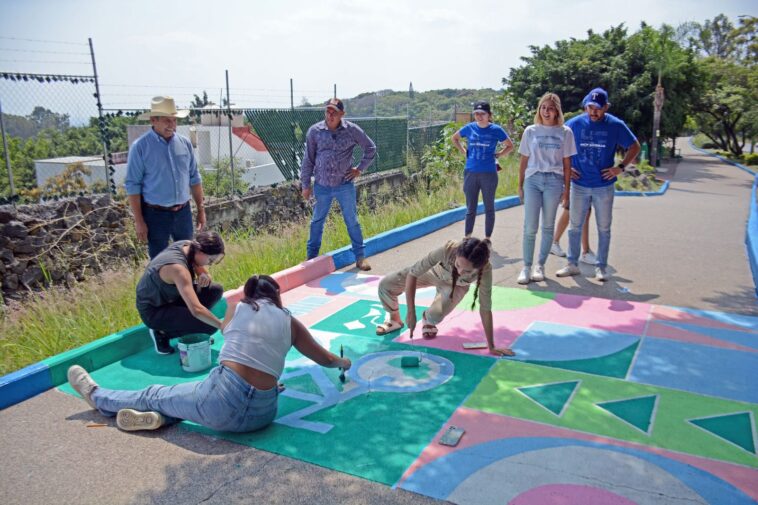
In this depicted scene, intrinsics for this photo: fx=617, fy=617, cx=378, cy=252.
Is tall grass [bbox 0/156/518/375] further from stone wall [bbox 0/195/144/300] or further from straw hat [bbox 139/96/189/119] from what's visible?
straw hat [bbox 139/96/189/119]

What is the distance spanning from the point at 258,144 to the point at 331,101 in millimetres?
10855

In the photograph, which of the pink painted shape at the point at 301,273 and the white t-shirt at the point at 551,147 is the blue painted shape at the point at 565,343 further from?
the pink painted shape at the point at 301,273

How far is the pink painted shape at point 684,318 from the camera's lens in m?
5.80

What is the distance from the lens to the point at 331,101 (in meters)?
7.37

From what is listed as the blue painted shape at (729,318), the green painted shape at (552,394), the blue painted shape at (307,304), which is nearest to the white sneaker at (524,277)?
the blue painted shape at (729,318)

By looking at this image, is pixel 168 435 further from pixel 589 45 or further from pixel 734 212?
pixel 589 45

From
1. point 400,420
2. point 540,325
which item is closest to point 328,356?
point 400,420

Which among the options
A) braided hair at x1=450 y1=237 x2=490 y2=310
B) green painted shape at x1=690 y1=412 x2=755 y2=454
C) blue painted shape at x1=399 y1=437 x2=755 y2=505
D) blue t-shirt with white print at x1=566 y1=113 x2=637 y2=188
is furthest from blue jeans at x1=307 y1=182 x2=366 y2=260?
green painted shape at x1=690 y1=412 x2=755 y2=454

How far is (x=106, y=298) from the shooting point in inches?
256

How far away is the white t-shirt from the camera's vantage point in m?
6.87

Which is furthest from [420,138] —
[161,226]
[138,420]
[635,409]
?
[138,420]

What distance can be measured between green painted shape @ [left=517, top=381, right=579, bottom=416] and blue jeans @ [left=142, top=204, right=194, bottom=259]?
359 cm

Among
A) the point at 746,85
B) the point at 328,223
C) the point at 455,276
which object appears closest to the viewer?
the point at 455,276

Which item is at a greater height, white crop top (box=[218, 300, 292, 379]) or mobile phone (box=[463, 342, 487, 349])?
white crop top (box=[218, 300, 292, 379])
